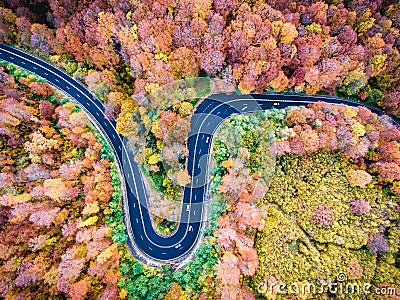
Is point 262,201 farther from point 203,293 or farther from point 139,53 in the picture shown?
point 139,53

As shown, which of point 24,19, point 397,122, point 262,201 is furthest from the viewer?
point 397,122

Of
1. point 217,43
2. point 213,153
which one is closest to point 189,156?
point 213,153

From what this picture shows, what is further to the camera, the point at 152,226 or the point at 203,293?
the point at 152,226

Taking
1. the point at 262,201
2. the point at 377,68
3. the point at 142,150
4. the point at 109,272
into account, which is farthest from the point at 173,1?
the point at 109,272

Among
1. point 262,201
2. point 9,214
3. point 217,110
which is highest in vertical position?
point 217,110

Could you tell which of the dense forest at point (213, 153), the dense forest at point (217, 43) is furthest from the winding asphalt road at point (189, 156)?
the dense forest at point (217, 43)

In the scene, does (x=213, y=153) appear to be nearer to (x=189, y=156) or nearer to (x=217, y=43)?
(x=189, y=156)

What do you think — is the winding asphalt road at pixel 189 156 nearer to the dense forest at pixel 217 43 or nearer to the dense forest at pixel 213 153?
the dense forest at pixel 213 153

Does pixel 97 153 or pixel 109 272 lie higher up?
pixel 97 153
